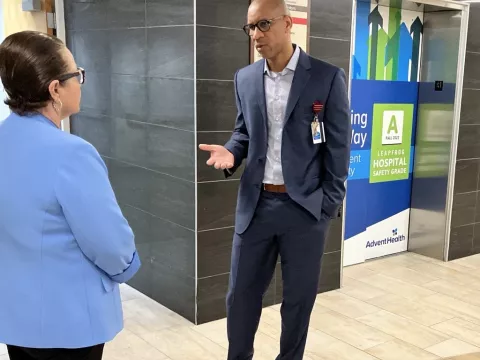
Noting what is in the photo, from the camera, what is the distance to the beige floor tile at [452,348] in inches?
119

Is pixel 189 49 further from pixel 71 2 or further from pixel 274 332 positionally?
pixel 274 332

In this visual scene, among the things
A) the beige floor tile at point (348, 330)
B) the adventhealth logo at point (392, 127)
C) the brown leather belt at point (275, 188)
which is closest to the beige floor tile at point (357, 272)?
the beige floor tile at point (348, 330)

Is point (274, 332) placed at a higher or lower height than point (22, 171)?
lower

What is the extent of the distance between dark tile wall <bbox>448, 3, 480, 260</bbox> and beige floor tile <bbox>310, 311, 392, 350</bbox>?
1719 mm

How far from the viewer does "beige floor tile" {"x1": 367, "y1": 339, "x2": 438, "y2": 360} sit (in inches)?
117

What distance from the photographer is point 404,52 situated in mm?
4602

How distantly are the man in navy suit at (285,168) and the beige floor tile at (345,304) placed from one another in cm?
129

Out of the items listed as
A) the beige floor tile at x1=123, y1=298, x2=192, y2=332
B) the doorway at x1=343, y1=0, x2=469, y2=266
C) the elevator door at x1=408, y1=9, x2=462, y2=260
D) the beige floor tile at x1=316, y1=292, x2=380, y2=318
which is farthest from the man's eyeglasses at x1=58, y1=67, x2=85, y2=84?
the elevator door at x1=408, y1=9, x2=462, y2=260

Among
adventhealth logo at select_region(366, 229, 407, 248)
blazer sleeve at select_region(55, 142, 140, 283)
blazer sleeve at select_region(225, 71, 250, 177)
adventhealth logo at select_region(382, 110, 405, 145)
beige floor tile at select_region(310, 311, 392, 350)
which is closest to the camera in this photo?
blazer sleeve at select_region(55, 142, 140, 283)

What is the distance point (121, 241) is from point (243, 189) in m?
0.97

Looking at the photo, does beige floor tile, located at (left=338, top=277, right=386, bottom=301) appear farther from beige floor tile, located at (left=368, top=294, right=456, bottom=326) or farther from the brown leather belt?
the brown leather belt

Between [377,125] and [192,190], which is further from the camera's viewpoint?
[377,125]

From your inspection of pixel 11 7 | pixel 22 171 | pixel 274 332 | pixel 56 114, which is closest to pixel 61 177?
pixel 22 171

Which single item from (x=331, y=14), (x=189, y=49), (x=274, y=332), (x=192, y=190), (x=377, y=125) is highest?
(x=331, y=14)
